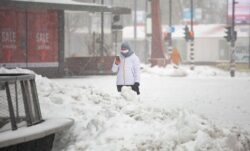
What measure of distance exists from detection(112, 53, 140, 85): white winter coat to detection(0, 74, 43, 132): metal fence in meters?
4.89

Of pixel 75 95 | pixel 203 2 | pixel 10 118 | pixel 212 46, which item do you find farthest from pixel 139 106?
pixel 203 2

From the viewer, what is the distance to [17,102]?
7.17 metres

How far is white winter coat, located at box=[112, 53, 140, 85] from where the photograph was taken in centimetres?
1243

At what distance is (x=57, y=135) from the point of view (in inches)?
313

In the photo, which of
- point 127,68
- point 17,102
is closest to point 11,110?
point 17,102

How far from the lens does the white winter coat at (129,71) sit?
12.4 m

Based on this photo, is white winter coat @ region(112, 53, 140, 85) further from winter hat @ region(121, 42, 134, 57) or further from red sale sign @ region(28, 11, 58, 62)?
red sale sign @ region(28, 11, 58, 62)

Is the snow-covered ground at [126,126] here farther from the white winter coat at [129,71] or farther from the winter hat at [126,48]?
the winter hat at [126,48]

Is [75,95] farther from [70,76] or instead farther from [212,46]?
[212,46]

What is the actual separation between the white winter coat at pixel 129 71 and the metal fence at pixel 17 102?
489cm

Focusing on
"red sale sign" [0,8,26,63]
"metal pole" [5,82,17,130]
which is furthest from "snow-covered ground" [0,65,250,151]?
"red sale sign" [0,8,26,63]

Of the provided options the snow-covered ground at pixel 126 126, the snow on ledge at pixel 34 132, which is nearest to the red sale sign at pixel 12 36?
the snow-covered ground at pixel 126 126

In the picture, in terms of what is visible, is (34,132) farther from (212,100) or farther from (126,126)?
(212,100)

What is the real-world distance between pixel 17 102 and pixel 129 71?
17.9 feet
